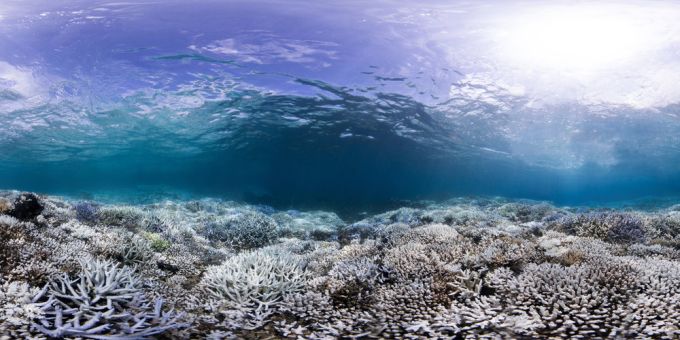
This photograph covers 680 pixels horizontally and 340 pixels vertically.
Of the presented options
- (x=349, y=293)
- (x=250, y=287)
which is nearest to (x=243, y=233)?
(x=250, y=287)

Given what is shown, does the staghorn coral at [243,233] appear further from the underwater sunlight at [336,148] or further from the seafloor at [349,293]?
the seafloor at [349,293]

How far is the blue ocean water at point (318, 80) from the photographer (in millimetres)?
15859

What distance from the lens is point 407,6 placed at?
48.6 feet

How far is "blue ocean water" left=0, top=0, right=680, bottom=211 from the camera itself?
52.0 ft

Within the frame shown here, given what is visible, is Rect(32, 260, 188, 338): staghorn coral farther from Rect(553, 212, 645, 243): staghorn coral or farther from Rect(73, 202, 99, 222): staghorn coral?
Rect(553, 212, 645, 243): staghorn coral

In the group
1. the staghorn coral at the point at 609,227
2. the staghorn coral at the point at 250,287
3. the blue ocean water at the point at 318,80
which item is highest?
the blue ocean water at the point at 318,80

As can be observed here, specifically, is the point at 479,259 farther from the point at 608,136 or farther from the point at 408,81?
the point at 608,136

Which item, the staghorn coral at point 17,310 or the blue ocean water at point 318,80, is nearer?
the staghorn coral at point 17,310

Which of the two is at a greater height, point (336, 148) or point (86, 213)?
point (336, 148)

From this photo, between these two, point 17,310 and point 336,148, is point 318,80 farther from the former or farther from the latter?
point 336,148

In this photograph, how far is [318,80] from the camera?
2125cm

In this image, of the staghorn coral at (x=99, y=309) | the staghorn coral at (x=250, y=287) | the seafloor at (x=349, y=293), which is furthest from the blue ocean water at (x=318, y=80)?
the staghorn coral at (x=99, y=309)

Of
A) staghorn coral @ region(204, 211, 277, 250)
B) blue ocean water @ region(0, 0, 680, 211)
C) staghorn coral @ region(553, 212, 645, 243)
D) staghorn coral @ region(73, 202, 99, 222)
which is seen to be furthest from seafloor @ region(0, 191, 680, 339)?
blue ocean water @ region(0, 0, 680, 211)

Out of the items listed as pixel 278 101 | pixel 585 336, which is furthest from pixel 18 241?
pixel 278 101
